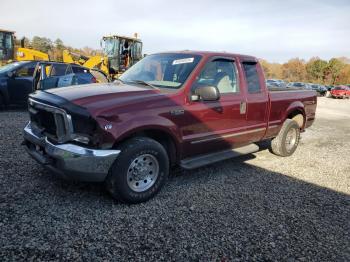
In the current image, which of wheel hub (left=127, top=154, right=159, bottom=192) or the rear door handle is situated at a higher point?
the rear door handle

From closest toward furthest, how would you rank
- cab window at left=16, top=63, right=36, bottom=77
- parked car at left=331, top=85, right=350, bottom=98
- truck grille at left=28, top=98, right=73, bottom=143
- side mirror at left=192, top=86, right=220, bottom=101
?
truck grille at left=28, top=98, right=73, bottom=143, side mirror at left=192, top=86, right=220, bottom=101, cab window at left=16, top=63, right=36, bottom=77, parked car at left=331, top=85, right=350, bottom=98

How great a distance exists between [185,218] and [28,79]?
26.1 ft

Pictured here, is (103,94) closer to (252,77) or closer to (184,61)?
(184,61)

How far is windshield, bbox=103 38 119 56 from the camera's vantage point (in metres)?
18.5

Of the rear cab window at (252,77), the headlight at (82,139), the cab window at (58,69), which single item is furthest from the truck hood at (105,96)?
the cab window at (58,69)

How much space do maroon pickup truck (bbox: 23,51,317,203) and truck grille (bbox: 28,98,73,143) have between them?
0.01 m

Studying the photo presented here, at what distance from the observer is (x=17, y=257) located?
2607 mm

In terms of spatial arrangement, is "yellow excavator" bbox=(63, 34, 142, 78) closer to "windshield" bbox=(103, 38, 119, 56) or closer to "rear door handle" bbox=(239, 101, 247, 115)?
"windshield" bbox=(103, 38, 119, 56)

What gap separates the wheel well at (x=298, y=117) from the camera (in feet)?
21.4

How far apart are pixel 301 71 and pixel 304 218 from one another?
74.8 meters

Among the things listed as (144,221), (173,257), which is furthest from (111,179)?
(173,257)

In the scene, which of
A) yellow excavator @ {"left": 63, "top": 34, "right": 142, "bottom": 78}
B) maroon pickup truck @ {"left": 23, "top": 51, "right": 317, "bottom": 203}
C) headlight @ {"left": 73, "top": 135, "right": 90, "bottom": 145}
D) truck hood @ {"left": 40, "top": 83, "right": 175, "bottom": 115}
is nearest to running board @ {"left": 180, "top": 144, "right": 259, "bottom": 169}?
maroon pickup truck @ {"left": 23, "top": 51, "right": 317, "bottom": 203}

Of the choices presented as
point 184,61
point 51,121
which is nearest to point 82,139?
point 51,121

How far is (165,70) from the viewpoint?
456cm
